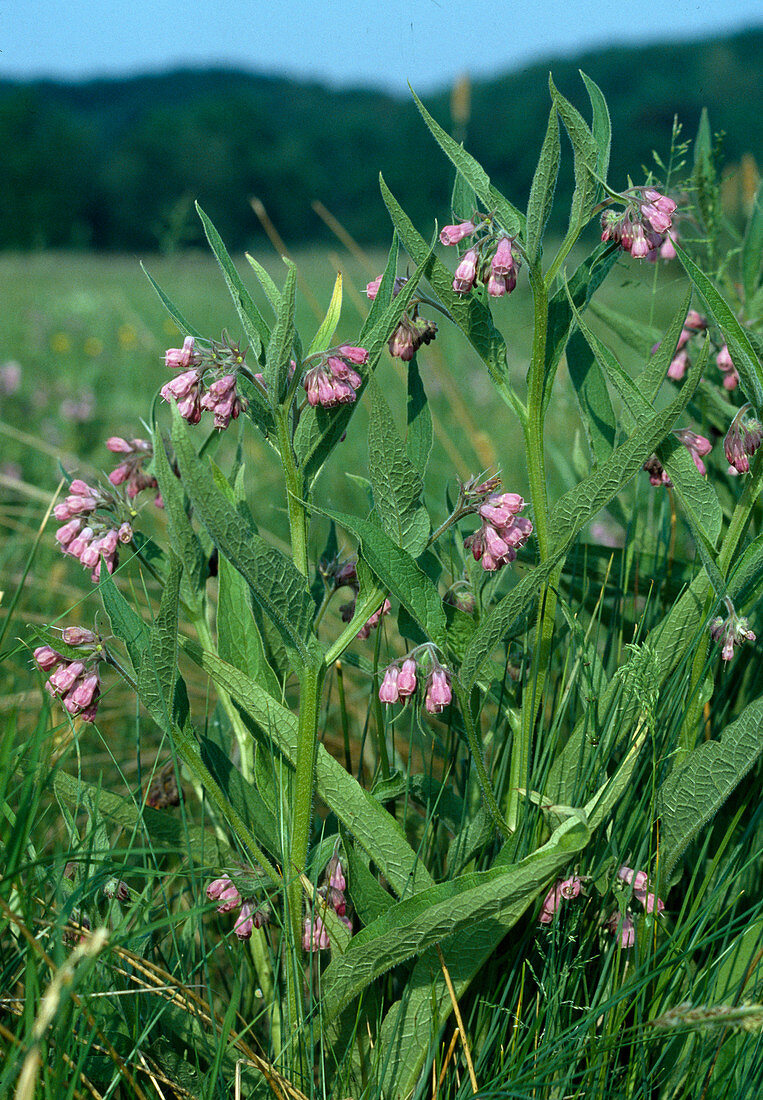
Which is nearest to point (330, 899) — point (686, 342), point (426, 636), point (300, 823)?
point (300, 823)

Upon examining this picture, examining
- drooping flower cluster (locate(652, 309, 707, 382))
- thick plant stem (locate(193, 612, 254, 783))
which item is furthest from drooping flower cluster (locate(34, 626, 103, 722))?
drooping flower cluster (locate(652, 309, 707, 382))

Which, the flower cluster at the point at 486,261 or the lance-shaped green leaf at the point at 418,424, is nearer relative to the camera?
the flower cluster at the point at 486,261

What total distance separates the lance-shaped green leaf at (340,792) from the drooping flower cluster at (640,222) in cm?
75

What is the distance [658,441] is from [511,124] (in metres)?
33.6

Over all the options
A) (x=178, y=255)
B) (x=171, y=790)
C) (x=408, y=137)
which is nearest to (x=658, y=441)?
(x=171, y=790)

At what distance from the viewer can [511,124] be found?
3147 cm

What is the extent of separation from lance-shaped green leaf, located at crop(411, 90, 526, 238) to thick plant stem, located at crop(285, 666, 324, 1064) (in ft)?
2.08

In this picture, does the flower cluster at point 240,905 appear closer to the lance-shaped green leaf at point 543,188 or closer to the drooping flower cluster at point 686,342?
the lance-shaped green leaf at point 543,188

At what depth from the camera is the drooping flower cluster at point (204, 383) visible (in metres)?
1.15

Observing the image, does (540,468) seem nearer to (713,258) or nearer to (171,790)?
(171,790)

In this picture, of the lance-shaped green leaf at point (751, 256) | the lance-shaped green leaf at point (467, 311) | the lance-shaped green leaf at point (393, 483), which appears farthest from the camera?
the lance-shaped green leaf at point (751, 256)

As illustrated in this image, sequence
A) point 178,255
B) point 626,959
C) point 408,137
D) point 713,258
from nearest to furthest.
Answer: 1. point 626,959
2. point 713,258
3. point 178,255
4. point 408,137

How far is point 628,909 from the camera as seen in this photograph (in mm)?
1312

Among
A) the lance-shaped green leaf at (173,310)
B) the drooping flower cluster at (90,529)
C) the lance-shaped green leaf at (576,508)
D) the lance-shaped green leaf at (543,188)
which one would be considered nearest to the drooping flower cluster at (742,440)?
the lance-shaped green leaf at (576,508)
